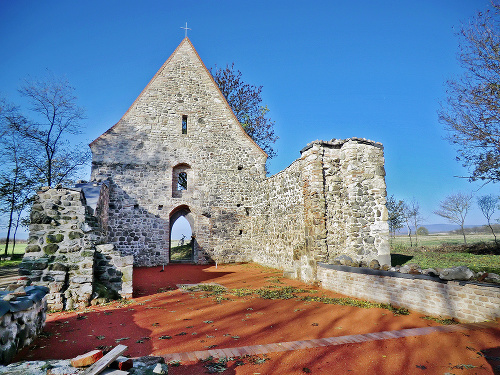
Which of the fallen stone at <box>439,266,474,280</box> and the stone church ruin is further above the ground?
the stone church ruin

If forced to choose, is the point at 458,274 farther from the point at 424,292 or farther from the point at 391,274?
the point at 391,274

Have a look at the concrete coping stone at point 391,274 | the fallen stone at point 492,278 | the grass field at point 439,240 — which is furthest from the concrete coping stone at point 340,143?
the grass field at point 439,240

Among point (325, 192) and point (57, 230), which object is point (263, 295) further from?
point (57, 230)

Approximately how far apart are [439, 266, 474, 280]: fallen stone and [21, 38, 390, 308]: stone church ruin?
3.70m

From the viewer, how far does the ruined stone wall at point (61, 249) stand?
22.1 feet

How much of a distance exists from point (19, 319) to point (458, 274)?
704cm

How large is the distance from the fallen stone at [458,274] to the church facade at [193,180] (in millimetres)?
5375

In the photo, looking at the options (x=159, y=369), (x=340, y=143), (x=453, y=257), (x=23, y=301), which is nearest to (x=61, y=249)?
(x=23, y=301)

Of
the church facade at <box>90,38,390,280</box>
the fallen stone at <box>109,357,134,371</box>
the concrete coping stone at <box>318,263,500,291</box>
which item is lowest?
the fallen stone at <box>109,357,134,371</box>

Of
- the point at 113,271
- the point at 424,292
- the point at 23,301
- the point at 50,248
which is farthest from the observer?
the point at 113,271

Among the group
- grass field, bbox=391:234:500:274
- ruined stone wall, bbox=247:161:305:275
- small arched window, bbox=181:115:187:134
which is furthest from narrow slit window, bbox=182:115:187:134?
grass field, bbox=391:234:500:274

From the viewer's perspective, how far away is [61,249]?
23.4 feet

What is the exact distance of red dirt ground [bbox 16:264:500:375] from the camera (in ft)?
12.5

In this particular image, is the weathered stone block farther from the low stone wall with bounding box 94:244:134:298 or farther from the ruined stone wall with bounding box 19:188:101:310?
the low stone wall with bounding box 94:244:134:298
